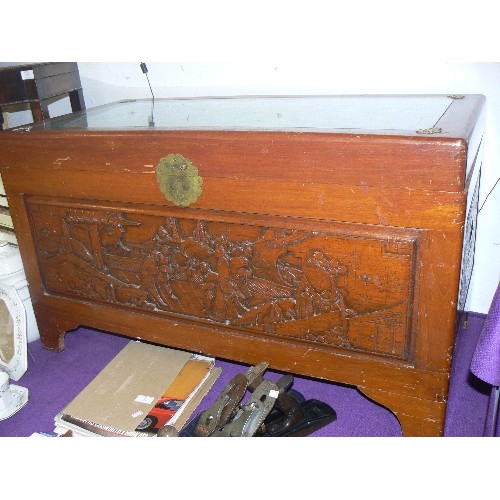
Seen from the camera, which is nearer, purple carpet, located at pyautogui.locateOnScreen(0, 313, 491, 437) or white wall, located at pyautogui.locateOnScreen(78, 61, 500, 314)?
purple carpet, located at pyautogui.locateOnScreen(0, 313, 491, 437)

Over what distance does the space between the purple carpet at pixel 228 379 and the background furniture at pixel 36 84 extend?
2.63 ft

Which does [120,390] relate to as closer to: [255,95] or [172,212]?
[172,212]

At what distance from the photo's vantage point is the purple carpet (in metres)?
1.41

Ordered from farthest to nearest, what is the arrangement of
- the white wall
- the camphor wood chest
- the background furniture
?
the background furniture, the white wall, the camphor wood chest

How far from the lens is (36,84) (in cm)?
180

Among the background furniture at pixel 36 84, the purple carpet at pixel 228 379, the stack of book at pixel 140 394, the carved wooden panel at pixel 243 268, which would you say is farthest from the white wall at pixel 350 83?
the stack of book at pixel 140 394

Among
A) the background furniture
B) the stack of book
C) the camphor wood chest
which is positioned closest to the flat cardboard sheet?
the stack of book

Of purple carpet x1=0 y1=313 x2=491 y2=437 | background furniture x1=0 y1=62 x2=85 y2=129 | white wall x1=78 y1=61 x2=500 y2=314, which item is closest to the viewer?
purple carpet x1=0 y1=313 x2=491 y2=437

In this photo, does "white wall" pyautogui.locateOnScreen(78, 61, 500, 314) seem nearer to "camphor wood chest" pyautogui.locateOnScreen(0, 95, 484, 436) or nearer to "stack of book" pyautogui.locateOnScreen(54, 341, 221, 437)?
"camphor wood chest" pyautogui.locateOnScreen(0, 95, 484, 436)

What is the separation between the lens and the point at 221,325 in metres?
1.39

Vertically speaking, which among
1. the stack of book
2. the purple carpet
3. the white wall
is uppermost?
the white wall

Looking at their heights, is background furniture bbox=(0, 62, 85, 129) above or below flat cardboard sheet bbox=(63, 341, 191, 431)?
above
